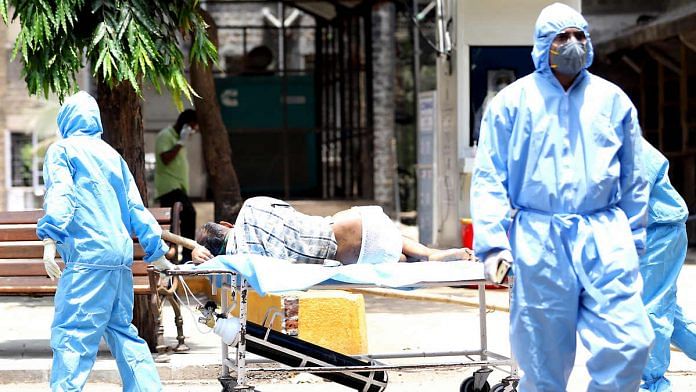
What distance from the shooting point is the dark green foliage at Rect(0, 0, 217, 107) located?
8.19 metres

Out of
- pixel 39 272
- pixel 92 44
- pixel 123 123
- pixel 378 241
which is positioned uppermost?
pixel 92 44

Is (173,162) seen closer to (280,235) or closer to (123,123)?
(123,123)

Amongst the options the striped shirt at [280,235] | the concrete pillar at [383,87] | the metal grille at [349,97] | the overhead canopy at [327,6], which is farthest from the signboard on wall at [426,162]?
the striped shirt at [280,235]

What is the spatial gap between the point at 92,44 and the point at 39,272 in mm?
1601

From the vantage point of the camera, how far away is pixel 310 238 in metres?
6.97

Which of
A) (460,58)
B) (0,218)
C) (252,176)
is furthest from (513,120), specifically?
(252,176)

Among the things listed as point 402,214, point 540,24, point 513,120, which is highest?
point 540,24

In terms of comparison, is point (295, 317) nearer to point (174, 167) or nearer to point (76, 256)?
point (76, 256)

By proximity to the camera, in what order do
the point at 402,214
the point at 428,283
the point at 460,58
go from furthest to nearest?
the point at 402,214, the point at 460,58, the point at 428,283

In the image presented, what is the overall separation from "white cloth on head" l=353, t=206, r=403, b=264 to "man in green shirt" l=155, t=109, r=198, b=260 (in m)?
6.22

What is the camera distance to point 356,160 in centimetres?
2098

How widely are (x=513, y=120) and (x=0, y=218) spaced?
4840 mm

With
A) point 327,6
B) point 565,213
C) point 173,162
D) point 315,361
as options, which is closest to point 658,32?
point 327,6

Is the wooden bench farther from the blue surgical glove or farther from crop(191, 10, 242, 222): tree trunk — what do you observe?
crop(191, 10, 242, 222): tree trunk
